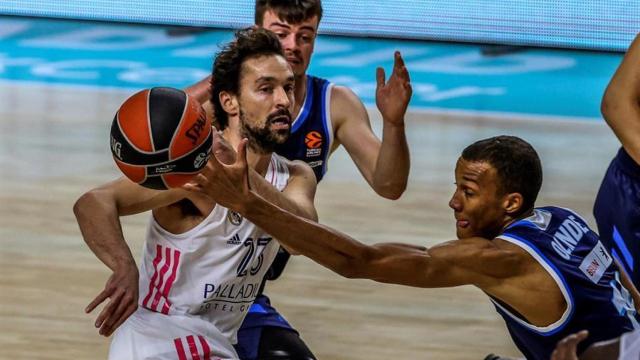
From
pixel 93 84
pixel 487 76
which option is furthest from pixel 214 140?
pixel 487 76

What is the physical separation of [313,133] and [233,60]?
0.87 meters

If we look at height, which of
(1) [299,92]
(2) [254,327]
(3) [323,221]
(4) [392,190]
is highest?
(1) [299,92]

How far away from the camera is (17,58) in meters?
14.0

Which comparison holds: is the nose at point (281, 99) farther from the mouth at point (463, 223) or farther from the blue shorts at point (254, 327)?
the blue shorts at point (254, 327)

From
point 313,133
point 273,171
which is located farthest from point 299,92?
point 273,171

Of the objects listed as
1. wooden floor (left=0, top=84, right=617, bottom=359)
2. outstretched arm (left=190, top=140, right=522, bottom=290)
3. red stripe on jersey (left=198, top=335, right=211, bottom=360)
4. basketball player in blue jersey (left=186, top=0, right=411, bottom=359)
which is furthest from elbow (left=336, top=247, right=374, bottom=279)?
wooden floor (left=0, top=84, right=617, bottom=359)

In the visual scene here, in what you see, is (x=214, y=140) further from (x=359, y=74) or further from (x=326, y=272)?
(x=359, y=74)

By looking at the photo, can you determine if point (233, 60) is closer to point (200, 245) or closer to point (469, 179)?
point (200, 245)

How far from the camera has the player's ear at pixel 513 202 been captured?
4293 mm

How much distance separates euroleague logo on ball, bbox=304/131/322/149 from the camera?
5.55 meters

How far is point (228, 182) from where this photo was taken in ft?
12.3

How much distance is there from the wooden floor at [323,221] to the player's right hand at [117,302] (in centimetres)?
183

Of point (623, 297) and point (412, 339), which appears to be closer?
point (623, 297)

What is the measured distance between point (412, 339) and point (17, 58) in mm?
8767
